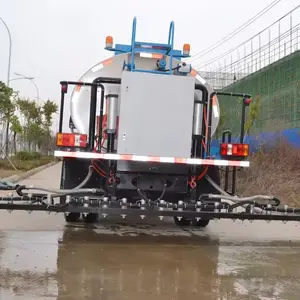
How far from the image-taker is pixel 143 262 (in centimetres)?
618

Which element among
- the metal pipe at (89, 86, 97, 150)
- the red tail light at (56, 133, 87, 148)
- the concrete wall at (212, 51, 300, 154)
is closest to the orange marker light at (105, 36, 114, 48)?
the metal pipe at (89, 86, 97, 150)

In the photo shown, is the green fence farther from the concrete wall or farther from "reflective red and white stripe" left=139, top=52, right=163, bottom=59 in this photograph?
"reflective red and white stripe" left=139, top=52, right=163, bottom=59

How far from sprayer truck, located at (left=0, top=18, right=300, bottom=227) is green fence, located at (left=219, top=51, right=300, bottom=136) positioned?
1773 centimetres

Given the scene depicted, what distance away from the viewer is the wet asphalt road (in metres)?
4.99

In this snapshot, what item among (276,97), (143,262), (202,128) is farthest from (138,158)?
(276,97)

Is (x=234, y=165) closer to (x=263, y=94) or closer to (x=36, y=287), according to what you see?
(x=36, y=287)

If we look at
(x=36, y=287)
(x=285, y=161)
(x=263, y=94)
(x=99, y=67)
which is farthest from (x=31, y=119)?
(x=36, y=287)

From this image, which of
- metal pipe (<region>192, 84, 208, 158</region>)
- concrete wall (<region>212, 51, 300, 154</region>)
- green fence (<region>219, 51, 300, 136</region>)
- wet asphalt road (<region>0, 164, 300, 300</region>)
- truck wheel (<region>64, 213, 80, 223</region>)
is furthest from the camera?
green fence (<region>219, 51, 300, 136</region>)

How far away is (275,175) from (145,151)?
8454mm

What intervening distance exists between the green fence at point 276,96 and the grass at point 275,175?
31.9ft

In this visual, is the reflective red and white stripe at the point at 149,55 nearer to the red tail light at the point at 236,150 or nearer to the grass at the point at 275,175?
the red tail light at the point at 236,150

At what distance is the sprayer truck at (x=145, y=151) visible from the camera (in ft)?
22.3

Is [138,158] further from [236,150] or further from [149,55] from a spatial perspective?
[149,55]

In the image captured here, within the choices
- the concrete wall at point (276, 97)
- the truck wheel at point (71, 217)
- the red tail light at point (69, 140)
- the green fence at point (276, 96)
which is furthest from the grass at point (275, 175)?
the green fence at point (276, 96)
